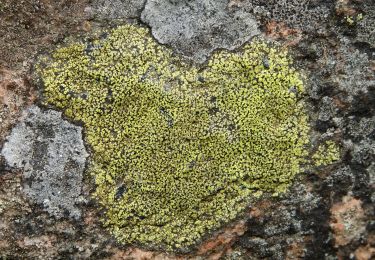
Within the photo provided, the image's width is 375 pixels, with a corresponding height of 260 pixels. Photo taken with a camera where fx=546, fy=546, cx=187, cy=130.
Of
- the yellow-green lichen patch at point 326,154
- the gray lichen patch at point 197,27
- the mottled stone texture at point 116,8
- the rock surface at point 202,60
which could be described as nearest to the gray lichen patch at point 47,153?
the rock surface at point 202,60

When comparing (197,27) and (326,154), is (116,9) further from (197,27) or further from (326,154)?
(326,154)

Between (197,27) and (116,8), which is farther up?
(197,27)

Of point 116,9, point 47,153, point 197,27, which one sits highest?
point 197,27

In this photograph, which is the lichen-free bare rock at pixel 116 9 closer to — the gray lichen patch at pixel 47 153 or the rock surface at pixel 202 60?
the rock surface at pixel 202 60

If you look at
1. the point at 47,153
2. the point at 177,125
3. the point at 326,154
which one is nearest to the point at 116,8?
the point at 177,125

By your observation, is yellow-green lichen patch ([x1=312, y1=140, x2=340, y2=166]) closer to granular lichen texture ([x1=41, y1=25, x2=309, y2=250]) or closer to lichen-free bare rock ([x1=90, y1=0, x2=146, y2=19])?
granular lichen texture ([x1=41, y1=25, x2=309, y2=250])

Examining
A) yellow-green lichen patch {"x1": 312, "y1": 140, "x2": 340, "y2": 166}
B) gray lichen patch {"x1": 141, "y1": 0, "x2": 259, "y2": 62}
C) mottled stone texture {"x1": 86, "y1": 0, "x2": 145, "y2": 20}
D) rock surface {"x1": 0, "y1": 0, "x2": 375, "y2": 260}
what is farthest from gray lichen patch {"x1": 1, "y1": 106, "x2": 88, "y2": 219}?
yellow-green lichen patch {"x1": 312, "y1": 140, "x2": 340, "y2": 166}
